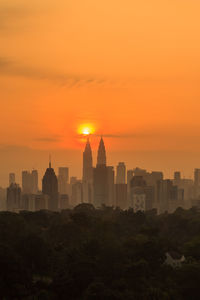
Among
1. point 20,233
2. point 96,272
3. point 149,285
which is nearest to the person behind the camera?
point 149,285

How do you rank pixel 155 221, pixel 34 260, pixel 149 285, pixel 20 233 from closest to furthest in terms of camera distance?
pixel 149 285
pixel 34 260
pixel 20 233
pixel 155 221

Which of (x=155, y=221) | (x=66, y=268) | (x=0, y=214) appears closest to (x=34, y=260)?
(x=66, y=268)

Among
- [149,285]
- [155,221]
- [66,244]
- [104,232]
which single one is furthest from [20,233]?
[155,221]

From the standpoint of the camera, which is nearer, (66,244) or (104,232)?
(66,244)

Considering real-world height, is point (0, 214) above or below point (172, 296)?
above

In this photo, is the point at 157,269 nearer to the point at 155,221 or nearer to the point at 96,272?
the point at 96,272

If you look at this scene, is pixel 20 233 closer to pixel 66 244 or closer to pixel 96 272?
pixel 66 244

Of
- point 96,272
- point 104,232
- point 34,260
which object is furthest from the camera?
point 104,232
